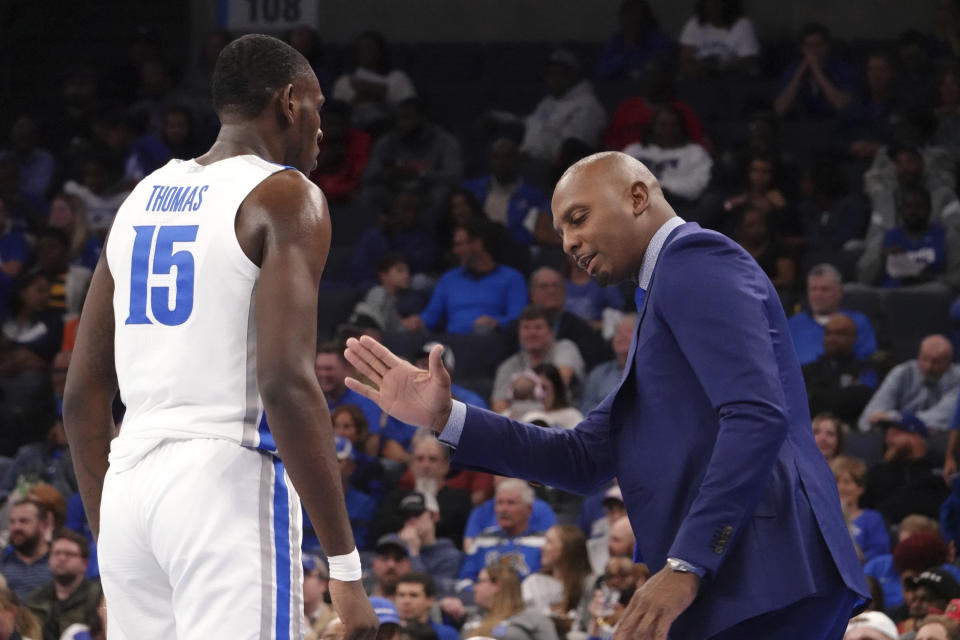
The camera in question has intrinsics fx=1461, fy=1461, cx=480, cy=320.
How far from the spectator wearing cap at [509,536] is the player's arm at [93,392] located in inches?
178

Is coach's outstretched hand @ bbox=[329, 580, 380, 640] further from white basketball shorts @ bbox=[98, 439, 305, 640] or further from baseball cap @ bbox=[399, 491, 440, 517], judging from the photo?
baseball cap @ bbox=[399, 491, 440, 517]

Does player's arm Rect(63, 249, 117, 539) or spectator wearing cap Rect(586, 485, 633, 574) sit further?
spectator wearing cap Rect(586, 485, 633, 574)

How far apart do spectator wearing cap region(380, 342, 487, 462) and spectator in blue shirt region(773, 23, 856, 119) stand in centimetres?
410

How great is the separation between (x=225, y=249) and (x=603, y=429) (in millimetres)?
1022

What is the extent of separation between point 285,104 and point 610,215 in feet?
2.58

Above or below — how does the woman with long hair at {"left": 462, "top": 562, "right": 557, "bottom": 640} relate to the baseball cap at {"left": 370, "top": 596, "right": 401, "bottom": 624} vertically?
below

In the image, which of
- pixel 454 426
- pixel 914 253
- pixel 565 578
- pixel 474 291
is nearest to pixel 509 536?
pixel 565 578

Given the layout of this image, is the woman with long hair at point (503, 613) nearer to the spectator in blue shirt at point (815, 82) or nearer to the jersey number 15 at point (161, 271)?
the jersey number 15 at point (161, 271)

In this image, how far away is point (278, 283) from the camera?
304 centimetres

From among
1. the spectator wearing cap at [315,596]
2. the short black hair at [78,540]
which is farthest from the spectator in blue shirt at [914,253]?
the short black hair at [78,540]

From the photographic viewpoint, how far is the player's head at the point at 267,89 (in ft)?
10.9

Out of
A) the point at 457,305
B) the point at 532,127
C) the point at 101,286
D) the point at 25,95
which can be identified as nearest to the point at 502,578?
the point at 457,305

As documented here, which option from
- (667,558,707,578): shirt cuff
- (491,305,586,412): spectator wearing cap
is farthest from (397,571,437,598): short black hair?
(667,558,707,578): shirt cuff

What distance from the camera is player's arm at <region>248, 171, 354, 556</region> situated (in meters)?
3.03
